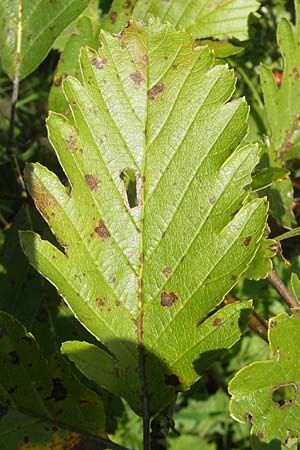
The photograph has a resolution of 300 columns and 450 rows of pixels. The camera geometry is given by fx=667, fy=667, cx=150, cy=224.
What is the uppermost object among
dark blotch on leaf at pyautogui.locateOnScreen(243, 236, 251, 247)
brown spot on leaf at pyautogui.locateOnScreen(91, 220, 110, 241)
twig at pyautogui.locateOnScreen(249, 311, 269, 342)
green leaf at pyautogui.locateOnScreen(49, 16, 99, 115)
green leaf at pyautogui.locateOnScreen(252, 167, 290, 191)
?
green leaf at pyautogui.locateOnScreen(49, 16, 99, 115)

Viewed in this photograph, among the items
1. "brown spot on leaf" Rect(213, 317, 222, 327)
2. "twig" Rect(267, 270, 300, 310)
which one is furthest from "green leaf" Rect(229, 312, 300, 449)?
"twig" Rect(267, 270, 300, 310)

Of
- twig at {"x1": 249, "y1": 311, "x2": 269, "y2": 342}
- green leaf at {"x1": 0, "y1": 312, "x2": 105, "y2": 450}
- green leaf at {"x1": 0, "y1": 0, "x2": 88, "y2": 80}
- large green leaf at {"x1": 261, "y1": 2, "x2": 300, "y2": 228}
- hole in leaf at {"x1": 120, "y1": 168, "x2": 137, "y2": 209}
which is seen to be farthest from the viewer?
green leaf at {"x1": 0, "y1": 0, "x2": 88, "y2": 80}

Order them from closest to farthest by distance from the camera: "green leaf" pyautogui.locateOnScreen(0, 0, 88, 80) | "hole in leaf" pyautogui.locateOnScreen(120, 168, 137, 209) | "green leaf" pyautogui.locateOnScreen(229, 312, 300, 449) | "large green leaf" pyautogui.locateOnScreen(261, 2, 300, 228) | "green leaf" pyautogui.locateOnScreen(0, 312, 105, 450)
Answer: "green leaf" pyautogui.locateOnScreen(229, 312, 300, 449) → "green leaf" pyautogui.locateOnScreen(0, 312, 105, 450) → "hole in leaf" pyautogui.locateOnScreen(120, 168, 137, 209) → "large green leaf" pyautogui.locateOnScreen(261, 2, 300, 228) → "green leaf" pyautogui.locateOnScreen(0, 0, 88, 80)

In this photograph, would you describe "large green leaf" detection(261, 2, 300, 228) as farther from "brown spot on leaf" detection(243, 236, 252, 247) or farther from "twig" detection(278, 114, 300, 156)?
"brown spot on leaf" detection(243, 236, 252, 247)

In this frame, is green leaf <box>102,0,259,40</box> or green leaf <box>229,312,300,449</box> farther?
green leaf <box>102,0,259,40</box>

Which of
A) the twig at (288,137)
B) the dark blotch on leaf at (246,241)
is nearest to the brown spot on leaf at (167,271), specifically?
the dark blotch on leaf at (246,241)

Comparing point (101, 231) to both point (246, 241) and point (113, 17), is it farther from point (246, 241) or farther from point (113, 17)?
point (113, 17)
